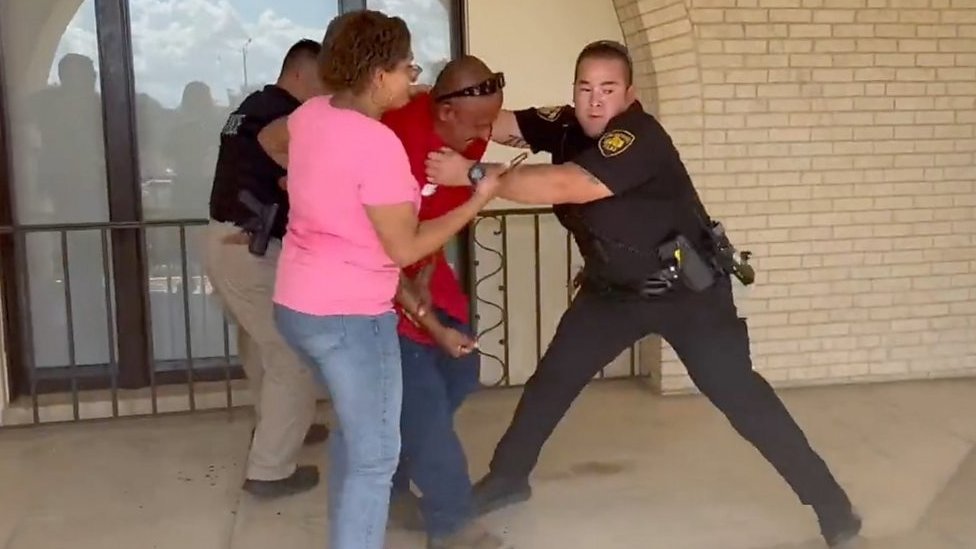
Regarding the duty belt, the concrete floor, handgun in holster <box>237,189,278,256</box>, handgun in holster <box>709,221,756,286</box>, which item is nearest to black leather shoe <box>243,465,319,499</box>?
the concrete floor

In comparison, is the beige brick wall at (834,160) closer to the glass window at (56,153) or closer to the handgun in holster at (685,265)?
the handgun in holster at (685,265)

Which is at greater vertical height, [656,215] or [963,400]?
[656,215]

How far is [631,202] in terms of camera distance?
10.5 feet

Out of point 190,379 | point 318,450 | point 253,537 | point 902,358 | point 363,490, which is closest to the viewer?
point 363,490

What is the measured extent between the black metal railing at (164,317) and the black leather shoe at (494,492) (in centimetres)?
168

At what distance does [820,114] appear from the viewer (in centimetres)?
505

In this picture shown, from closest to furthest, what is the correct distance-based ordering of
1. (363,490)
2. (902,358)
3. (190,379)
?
(363,490) < (190,379) < (902,358)

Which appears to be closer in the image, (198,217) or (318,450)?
(318,450)

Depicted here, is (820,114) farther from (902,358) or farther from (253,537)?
(253,537)

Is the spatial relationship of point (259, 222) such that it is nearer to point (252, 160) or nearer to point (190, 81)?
point (252, 160)

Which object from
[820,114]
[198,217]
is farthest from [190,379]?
[820,114]

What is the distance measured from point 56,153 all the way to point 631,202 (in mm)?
3065

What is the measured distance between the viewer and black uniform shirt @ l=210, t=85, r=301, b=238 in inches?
140

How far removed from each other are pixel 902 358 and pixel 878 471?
1.44 metres
